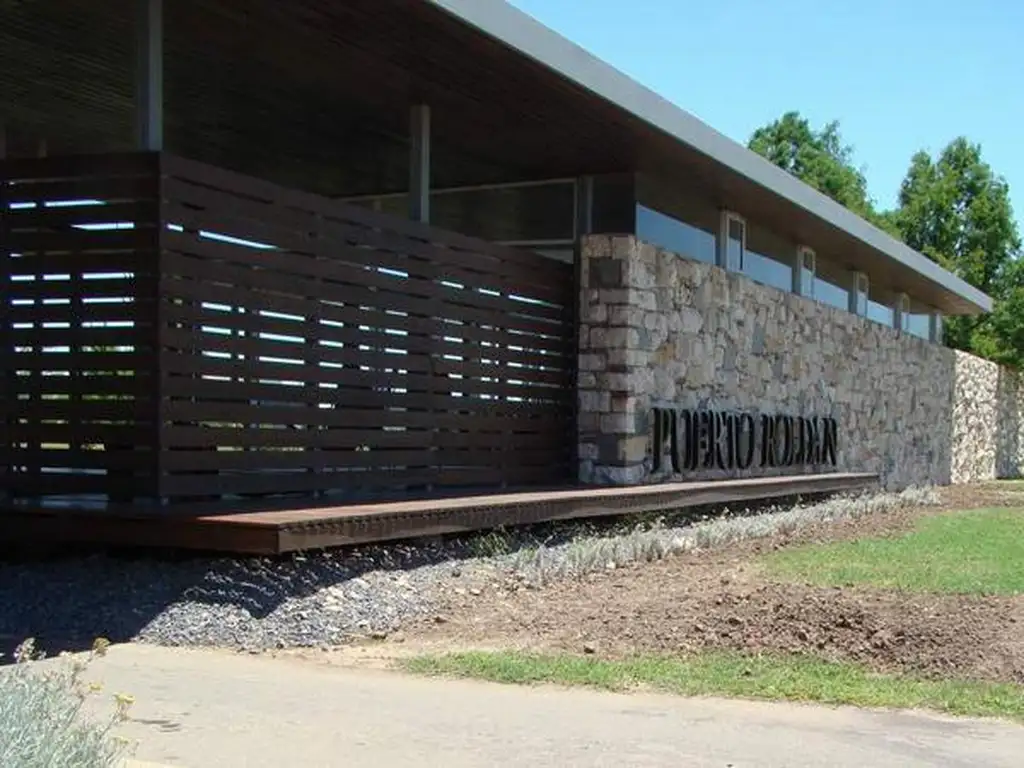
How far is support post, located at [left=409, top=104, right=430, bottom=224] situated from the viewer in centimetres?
1325

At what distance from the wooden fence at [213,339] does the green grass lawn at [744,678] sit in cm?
291

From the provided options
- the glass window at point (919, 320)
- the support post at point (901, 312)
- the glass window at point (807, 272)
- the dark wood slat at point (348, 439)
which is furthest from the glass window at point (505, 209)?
the glass window at point (919, 320)

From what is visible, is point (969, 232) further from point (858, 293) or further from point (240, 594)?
point (240, 594)

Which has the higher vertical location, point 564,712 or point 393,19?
point 393,19

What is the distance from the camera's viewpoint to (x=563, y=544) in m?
12.6

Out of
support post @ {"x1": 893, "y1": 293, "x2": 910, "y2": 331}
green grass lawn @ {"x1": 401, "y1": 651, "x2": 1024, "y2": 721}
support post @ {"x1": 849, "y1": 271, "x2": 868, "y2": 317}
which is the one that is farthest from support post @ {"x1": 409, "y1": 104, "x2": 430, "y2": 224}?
support post @ {"x1": 893, "y1": 293, "x2": 910, "y2": 331}

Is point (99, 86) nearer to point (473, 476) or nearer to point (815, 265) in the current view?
point (473, 476)

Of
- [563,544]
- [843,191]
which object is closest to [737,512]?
[563,544]

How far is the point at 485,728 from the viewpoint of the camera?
627 cm

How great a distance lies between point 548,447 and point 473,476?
181 cm

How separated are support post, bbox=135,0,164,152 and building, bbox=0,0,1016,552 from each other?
2 centimetres

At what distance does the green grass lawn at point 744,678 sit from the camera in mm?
6941

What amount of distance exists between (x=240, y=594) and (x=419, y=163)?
239 inches

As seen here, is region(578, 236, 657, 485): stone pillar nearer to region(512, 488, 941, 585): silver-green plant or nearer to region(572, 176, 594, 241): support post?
region(512, 488, 941, 585): silver-green plant
